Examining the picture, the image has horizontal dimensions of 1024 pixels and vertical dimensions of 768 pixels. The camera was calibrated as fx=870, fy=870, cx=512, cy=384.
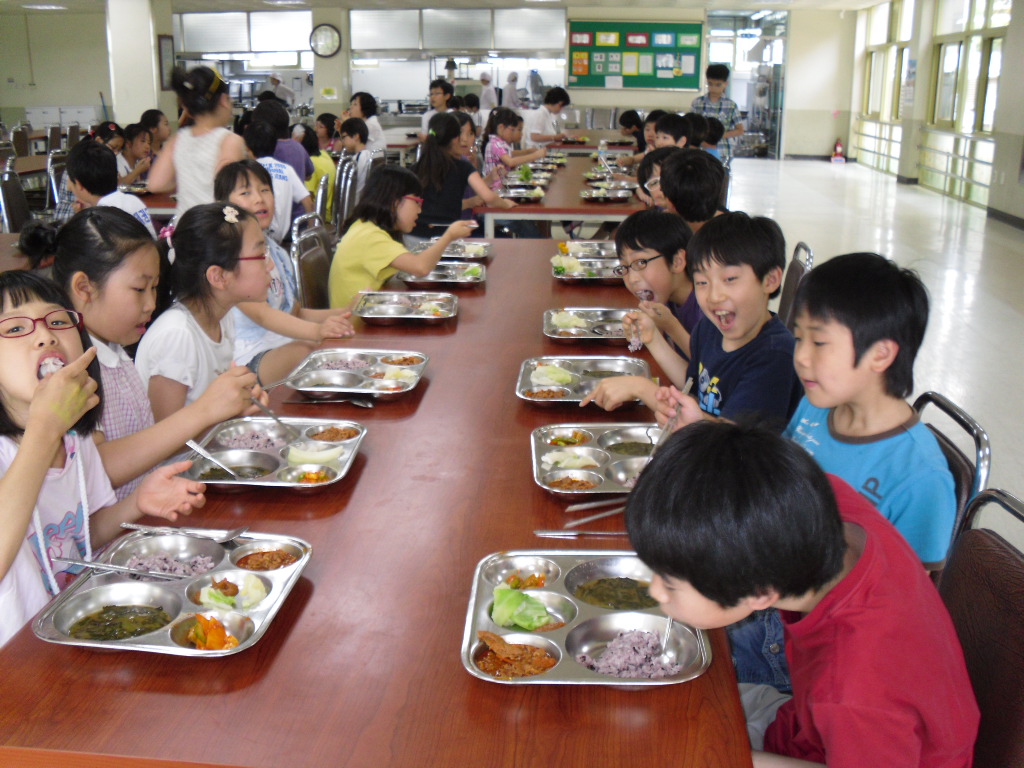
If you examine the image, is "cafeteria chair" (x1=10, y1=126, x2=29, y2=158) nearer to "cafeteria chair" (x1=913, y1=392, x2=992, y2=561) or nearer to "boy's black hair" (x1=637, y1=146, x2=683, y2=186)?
"boy's black hair" (x1=637, y1=146, x2=683, y2=186)

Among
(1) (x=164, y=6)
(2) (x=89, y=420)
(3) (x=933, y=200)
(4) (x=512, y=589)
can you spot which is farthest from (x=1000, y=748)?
(1) (x=164, y=6)

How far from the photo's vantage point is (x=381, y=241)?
3.07 metres

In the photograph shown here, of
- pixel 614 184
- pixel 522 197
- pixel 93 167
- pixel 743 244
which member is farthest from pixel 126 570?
pixel 614 184

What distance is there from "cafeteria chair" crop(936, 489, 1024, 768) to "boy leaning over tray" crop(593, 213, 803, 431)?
0.64m

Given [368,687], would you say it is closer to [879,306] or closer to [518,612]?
[518,612]

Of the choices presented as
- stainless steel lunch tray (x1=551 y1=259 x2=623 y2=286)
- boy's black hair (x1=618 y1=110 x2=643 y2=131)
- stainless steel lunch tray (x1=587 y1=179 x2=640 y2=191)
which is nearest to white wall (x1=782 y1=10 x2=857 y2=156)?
boy's black hair (x1=618 y1=110 x2=643 y2=131)

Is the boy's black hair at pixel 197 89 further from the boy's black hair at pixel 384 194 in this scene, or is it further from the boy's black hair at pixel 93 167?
the boy's black hair at pixel 384 194

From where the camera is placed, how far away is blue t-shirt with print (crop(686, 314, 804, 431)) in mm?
1779

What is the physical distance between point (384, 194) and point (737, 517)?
8.31 ft

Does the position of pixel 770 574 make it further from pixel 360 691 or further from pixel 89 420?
pixel 89 420

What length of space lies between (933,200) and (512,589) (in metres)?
10.3

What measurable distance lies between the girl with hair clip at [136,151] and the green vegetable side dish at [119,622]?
19.6 ft

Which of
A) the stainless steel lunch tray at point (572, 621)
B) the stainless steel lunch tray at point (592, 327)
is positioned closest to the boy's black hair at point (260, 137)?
the stainless steel lunch tray at point (592, 327)

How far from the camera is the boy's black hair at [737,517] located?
2.84 ft
